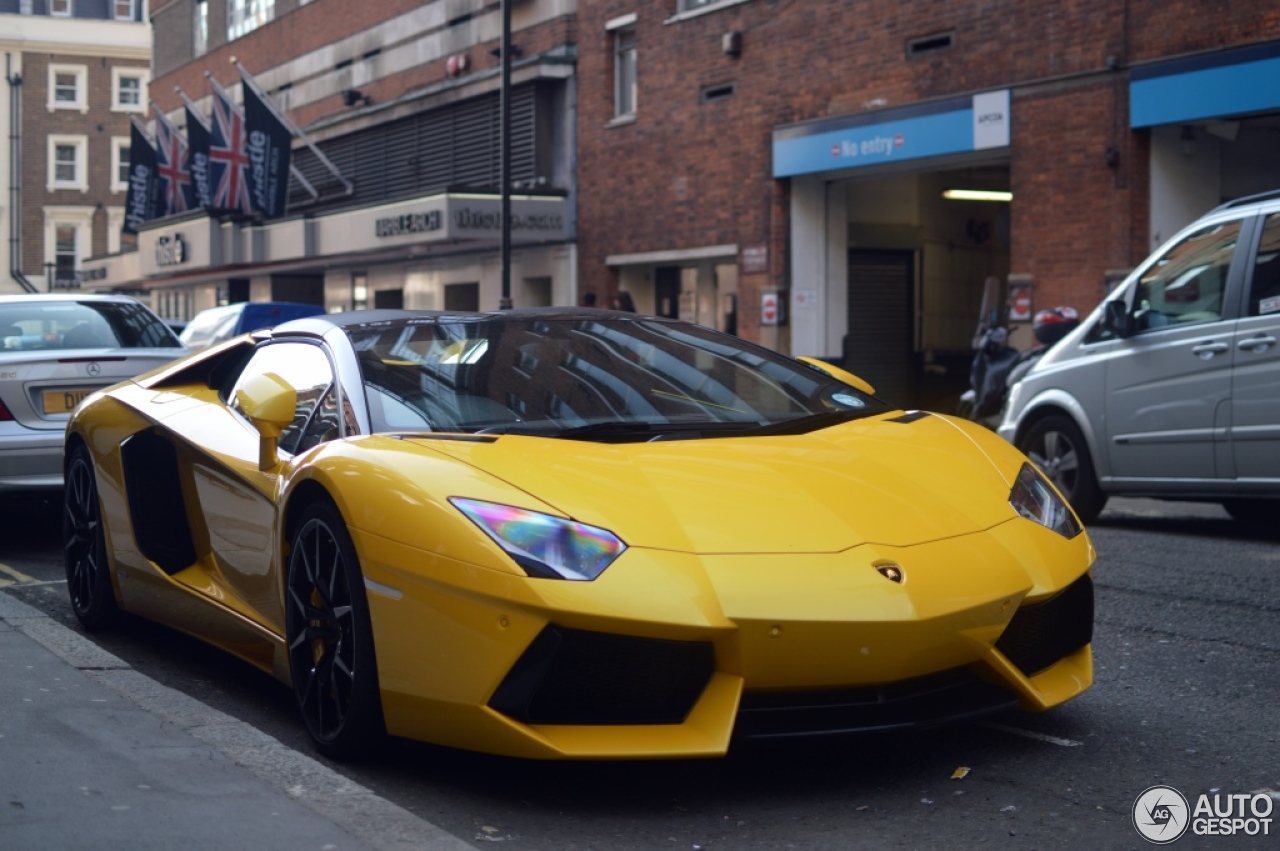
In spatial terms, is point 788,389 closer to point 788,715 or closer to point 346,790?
point 788,715

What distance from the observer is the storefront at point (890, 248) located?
20.8 m

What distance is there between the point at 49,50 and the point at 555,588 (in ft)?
238

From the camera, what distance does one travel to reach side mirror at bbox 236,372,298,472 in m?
4.57

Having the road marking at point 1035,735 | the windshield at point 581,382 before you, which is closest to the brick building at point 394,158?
the windshield at point 581,382

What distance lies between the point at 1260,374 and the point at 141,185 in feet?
124

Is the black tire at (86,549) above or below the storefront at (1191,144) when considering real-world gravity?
below

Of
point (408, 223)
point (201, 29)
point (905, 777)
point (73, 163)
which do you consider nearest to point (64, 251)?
point (73, 163)

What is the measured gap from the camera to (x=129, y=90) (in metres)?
70.9

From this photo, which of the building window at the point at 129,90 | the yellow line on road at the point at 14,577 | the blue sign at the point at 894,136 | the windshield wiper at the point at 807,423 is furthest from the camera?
the building window at the point at 129,90

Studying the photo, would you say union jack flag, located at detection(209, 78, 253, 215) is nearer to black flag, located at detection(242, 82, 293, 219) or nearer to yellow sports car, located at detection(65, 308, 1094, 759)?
black flag, located at detection(242, 82, 293, 219)

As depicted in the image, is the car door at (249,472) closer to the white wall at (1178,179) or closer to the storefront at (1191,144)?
the storefront at (1191,144)

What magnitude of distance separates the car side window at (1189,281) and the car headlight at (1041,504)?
15.3 feet

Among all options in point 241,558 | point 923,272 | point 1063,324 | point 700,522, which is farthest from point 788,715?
point 923,272

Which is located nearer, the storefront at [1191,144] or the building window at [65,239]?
the storefront at [1191,144]
